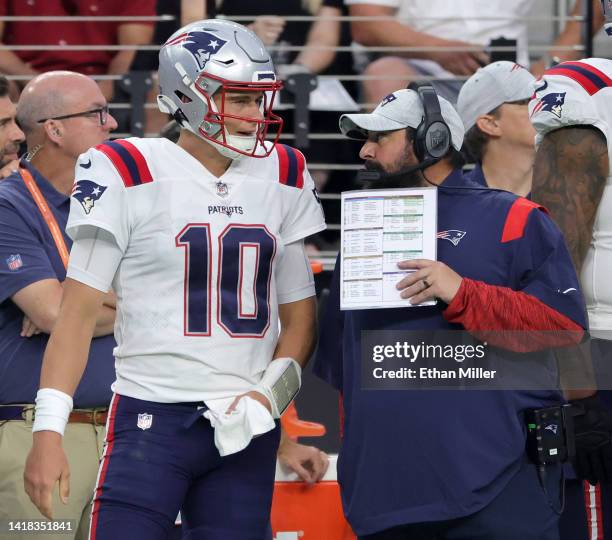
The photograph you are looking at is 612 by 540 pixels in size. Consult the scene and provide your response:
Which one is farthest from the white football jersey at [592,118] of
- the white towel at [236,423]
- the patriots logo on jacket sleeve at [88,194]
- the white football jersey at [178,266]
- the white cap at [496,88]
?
the patriots logo on jacket sleeve at [88,194]

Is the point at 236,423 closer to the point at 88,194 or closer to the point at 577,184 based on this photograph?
the point at 88,194

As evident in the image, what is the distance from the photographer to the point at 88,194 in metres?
2.82

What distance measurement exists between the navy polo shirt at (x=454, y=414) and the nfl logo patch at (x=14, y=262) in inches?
46.5

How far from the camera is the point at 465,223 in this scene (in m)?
2.84

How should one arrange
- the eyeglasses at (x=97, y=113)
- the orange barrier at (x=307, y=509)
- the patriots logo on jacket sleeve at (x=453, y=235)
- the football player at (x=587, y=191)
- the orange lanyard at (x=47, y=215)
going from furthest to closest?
the eyeglasses at (x=97, y=113) → the orange lanyard at (x=47, y=215) → the orange barrier at (x=307, y=509) → the football player at (x=587, y=191) → the patriots logo on jacket sleeve at (x=453, y=235)

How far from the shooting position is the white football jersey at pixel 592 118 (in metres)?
3.18

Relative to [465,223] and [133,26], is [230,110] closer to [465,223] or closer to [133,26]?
[465,223]

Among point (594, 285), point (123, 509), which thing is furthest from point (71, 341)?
point (594, 285)

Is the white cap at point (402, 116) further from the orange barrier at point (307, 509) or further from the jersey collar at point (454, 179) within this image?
the orange barrier at point (307, 509)

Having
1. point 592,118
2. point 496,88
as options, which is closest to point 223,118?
point 592,118

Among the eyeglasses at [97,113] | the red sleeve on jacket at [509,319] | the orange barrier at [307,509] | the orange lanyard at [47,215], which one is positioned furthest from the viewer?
the eyeglasses at [97,113]

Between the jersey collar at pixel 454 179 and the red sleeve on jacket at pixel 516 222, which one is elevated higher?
the jersey collar at pixel 454 179

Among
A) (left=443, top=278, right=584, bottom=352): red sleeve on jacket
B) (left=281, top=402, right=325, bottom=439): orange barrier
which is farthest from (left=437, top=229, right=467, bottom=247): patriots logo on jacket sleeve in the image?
(left=281, top=402, right=325, bottom=439): orange barrier

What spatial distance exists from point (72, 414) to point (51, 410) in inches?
36.5
